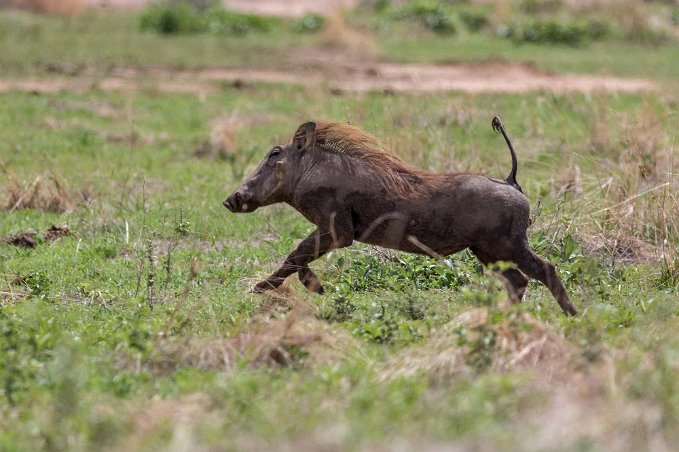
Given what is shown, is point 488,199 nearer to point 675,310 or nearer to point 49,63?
point 675,310

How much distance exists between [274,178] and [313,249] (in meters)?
0.54

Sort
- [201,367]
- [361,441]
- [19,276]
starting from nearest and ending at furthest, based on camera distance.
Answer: [361,441] → [201,367] → [19,276]

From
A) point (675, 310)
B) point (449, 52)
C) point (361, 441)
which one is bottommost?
point (449, 52)

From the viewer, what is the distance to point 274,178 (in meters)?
7.25

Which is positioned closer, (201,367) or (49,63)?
(201,367)

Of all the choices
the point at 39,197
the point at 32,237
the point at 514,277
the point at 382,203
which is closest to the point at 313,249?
the point at 382,203

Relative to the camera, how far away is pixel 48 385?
543 centimetres

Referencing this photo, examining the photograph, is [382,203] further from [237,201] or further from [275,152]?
[237,201]

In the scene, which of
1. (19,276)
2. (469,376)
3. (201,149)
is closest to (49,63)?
(201,149)

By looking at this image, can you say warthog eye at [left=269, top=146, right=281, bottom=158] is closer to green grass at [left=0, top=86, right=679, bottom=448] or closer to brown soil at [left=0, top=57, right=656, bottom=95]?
green grass at [left=0, top=86, right=679, bottom=448]

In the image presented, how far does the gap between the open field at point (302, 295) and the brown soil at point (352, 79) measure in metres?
0.21

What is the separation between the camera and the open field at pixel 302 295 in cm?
485

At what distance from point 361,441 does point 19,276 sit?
3946 millimetres

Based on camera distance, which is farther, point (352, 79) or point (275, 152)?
point (352, 79)
